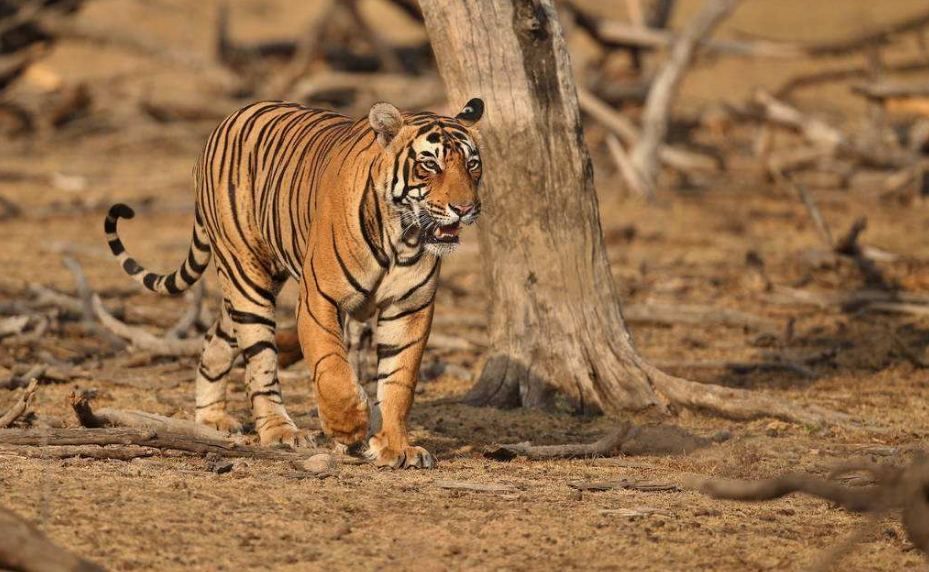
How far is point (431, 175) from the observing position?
5.15 meters

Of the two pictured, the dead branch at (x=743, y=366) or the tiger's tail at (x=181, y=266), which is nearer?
the tiger's tail at (x=181, y=266)

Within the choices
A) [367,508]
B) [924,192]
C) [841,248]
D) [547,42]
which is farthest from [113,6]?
[367,508]

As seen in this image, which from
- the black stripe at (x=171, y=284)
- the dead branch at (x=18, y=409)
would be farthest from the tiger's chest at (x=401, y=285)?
the black stripe at (x=171, y=284)

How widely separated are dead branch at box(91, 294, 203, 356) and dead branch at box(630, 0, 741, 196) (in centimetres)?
669

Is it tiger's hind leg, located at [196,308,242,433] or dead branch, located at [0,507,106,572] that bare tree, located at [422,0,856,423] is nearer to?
tiger's hind leg, located at [196,308,242,433]

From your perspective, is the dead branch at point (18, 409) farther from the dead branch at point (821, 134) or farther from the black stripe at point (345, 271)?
the dead branch at point (821, 134)

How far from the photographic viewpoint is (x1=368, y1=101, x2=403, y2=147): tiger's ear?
521 cm

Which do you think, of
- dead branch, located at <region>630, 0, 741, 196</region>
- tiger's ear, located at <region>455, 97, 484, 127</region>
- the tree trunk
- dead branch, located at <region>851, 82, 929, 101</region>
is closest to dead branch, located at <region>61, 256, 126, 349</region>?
the tree trunk

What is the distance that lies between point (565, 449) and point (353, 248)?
1.29 m

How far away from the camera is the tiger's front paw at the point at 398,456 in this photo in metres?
5.28

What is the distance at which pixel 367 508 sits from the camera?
462 centimetres

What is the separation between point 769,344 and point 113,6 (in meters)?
20.8

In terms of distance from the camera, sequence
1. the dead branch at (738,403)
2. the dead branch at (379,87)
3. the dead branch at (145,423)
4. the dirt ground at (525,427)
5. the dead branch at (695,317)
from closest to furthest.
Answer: the dirt ground at (525,427)
the dead branch at (145,423)
the dead branch at (738,403)
the dead branch at (695,317)
the dead branch at (379,87)

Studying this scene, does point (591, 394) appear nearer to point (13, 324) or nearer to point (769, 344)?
point (769, 344)
